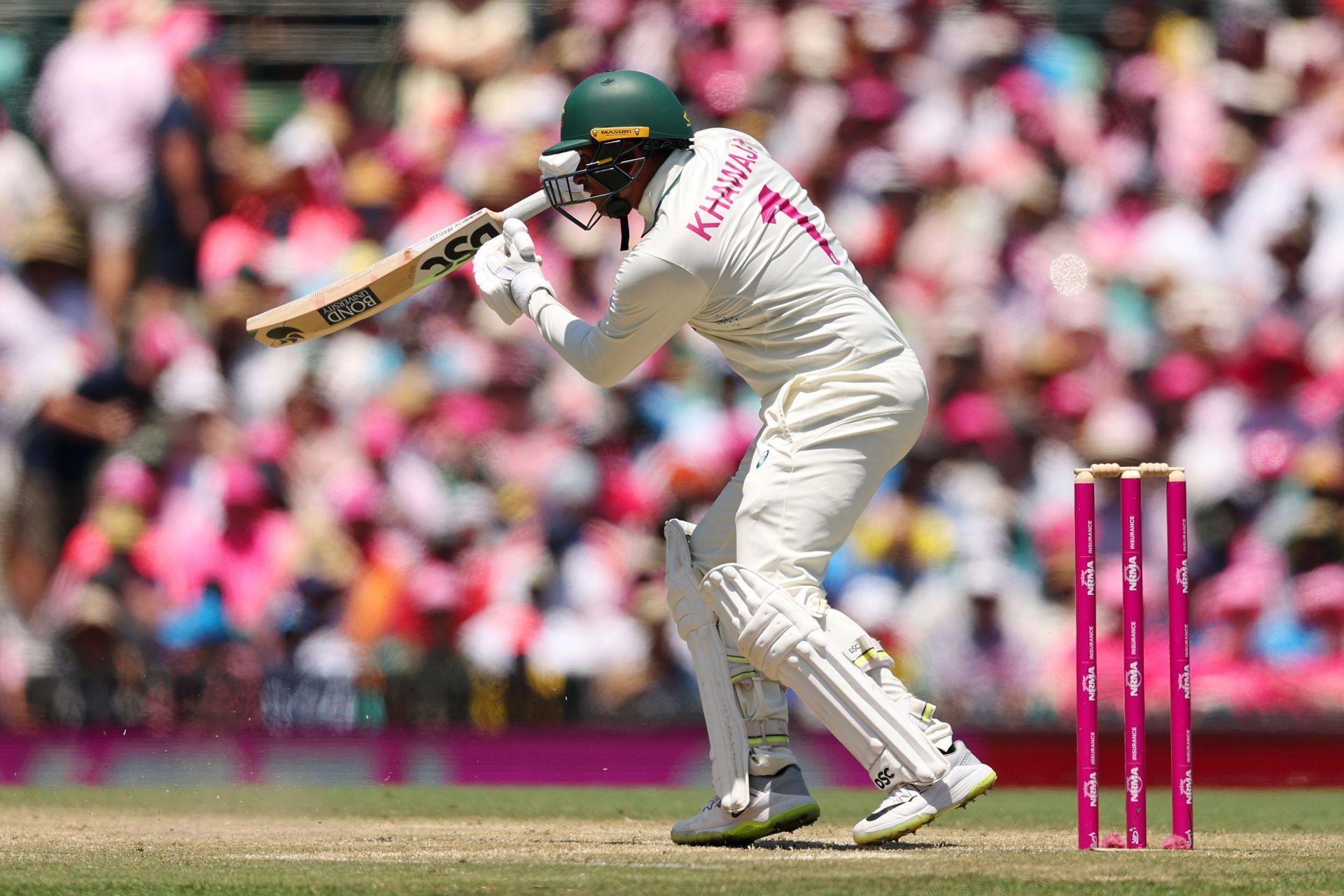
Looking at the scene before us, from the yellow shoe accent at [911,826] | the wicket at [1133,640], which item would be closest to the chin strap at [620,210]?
the wicket at [1133,640]

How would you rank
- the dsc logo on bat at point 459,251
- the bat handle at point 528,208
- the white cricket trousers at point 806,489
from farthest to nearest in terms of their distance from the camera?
the dsc logo on bat at point 459,251
the bat handle at point 528,208
the white cricket trousers at point 806,489

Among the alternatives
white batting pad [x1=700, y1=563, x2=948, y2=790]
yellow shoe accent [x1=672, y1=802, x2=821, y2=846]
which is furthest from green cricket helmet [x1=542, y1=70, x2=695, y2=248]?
yellow shoe accent [x1=672, y1=802, x2=821, y2=846]

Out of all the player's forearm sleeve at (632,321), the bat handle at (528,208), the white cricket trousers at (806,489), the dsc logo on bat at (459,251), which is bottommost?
the white cricket trousers at (806,489)

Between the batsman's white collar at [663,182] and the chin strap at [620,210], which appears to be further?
the chin strap at [620,210]

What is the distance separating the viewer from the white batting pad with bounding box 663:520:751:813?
455cm

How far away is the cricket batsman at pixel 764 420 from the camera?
14.5 feet

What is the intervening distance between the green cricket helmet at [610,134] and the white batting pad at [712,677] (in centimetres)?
79

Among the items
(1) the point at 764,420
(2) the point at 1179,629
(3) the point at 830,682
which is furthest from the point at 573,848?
(2) the point at 1179,629

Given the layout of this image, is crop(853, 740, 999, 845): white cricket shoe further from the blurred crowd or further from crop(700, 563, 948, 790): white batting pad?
the blurred crowd

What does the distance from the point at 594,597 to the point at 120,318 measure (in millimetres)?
2369

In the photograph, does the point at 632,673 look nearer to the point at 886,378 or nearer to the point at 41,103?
the point at 886,378

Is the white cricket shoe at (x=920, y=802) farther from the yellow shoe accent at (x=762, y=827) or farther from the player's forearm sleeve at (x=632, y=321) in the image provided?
the player's forearm sleeve at (x=632, y=321)

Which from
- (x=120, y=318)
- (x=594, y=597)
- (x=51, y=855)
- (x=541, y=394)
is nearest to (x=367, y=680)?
(x=594, y=597)

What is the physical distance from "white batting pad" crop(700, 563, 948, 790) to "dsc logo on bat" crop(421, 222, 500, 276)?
4.37 feet
